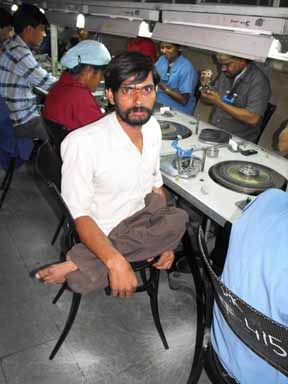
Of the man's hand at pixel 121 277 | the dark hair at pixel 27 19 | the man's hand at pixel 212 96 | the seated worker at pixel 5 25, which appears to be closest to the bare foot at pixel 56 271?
the man's hand at pixel 121 277

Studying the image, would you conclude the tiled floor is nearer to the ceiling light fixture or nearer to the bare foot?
the bare foot

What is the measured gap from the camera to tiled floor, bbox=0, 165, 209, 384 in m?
1.61

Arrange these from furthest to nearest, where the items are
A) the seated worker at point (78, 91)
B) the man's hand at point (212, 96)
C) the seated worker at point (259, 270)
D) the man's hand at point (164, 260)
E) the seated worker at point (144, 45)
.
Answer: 1. the seated worker at point (144, 45)
2. the man's hand at point (212, 96)
3. the seated worker at point (78, 91)
4. the man's hand at point (164, 260)
5. the seated worker at point (259, 270)

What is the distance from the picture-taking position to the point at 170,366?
1.68 metres

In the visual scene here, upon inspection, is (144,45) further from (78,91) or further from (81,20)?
(78,91)

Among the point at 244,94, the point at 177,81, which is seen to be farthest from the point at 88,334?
the point at 177,81

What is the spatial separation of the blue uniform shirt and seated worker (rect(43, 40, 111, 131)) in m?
1.16

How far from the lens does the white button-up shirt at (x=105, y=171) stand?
1306mm

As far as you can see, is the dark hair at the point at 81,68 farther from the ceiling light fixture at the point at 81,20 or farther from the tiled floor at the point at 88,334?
the tiled floor at the point at 88,334

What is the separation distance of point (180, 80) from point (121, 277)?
2315 millimetres

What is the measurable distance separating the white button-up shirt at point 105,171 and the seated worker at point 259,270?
609 mm

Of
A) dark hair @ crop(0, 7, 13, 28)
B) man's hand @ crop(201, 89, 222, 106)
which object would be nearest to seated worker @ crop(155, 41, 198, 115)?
man's hand @ crop(201, 89, 222, 106)

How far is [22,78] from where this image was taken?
9.39 ft

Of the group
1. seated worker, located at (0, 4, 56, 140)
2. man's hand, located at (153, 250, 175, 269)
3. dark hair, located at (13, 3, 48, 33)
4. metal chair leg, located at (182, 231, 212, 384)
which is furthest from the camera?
dark hair, located at (13, 3, 48, 33)
